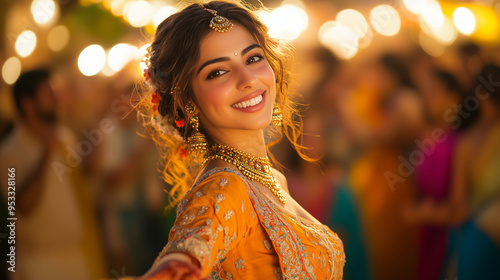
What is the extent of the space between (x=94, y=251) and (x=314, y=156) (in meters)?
1.50

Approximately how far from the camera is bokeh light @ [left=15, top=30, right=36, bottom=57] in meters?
2.97

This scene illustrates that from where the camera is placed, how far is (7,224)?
2.84 m

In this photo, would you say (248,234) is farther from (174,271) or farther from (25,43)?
(25,43)

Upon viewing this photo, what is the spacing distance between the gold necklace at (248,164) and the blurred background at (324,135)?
1.79m

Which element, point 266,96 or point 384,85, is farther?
point 384,85

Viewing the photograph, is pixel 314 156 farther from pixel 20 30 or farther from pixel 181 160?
pixel 20 30

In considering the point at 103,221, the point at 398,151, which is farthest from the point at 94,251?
the point at 398,151

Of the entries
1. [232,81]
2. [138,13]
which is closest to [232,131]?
[232,81]

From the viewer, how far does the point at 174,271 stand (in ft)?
2.46

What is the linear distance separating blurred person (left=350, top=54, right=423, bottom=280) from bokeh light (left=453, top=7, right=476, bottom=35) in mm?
389

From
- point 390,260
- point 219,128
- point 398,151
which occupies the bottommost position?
point 390,260

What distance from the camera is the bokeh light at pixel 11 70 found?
9.50 feet

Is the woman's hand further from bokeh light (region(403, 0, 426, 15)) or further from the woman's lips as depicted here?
bokeh light (region(403, 0, 426, 15))

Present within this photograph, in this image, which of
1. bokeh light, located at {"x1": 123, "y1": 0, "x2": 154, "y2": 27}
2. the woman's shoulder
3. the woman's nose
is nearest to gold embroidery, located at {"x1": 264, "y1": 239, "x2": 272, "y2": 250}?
the woman's shoulder
